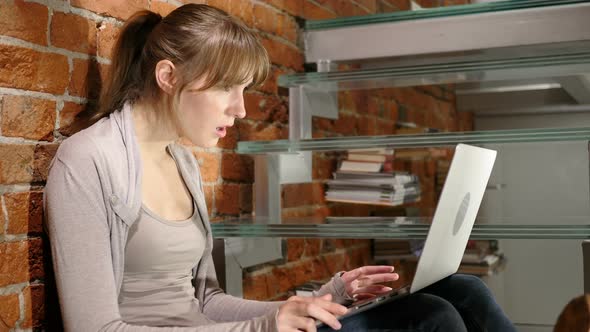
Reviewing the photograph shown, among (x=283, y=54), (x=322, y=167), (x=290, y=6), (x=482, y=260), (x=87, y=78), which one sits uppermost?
(x=290, y=6)

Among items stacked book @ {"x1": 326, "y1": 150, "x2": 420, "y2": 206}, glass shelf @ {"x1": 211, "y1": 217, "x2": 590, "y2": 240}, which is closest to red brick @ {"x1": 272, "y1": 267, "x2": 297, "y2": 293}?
stacked book @ {"x1": 326, "y1": 150, "x2": 420, "y2": 206}

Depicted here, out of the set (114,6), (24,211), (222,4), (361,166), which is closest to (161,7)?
(114,6)

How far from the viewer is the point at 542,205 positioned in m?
3.67

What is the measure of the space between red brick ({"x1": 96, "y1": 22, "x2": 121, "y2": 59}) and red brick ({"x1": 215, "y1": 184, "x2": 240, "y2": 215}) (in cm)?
58

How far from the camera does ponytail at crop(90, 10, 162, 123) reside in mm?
1411

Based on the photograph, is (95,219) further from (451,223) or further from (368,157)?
(368,157)

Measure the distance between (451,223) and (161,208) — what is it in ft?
1.79

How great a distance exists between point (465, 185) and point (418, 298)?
224 millimetres

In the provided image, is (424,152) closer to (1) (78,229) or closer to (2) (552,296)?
(2) (552,296)

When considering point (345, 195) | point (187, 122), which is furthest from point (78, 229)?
point (345, 195)

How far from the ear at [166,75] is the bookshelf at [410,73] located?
0.56 m

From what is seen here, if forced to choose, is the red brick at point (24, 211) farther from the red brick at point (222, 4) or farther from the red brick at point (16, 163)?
the red brick at point (222, 4)

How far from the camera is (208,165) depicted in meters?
1.99

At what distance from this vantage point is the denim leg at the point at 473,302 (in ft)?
4.51
